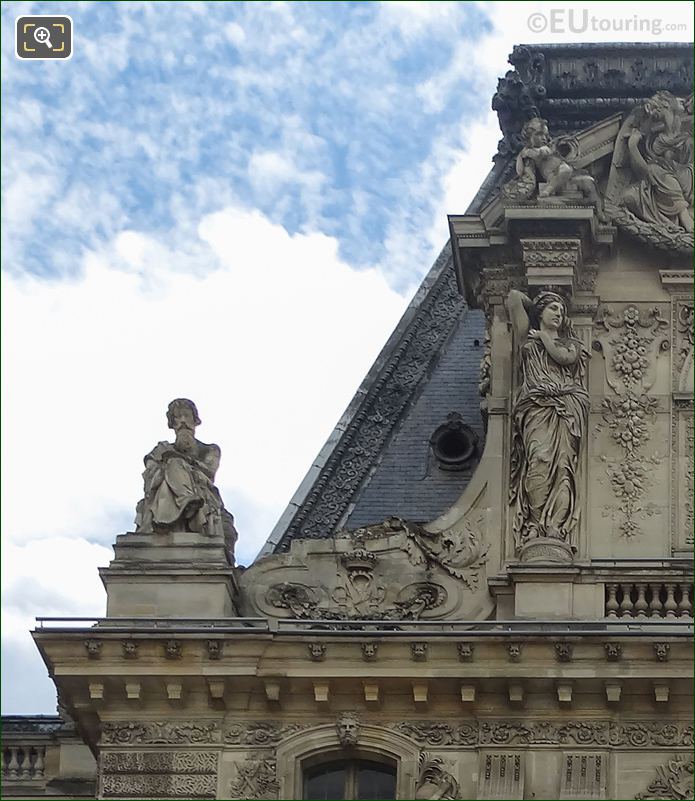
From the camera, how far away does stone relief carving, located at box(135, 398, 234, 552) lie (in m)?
→ 34.6

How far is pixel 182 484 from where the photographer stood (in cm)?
3475

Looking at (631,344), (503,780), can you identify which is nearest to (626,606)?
(503,780)

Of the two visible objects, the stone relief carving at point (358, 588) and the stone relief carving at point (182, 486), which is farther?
the stone relief carving at point (182, 486)

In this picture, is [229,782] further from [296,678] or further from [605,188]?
[605,188]

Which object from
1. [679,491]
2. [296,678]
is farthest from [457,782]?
[679,491]

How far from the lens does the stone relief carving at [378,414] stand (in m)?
37.1

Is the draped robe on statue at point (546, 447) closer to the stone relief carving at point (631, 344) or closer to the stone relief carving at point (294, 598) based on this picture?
the stone relief carving at point (631, 344)

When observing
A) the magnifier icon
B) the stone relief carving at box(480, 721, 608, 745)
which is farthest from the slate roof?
the magnifier icon

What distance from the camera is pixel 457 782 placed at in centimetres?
3328

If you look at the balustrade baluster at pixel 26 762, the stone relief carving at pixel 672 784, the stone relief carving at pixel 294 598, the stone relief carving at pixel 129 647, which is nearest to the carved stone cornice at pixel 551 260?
the stone relief carving at pixel 294 598

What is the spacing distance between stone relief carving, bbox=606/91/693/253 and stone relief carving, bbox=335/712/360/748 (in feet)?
20.7

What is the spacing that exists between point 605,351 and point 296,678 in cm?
519

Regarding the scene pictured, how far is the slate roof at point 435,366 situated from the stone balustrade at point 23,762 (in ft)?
11.3

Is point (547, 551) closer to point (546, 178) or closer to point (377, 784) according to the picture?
point (377, 784)
